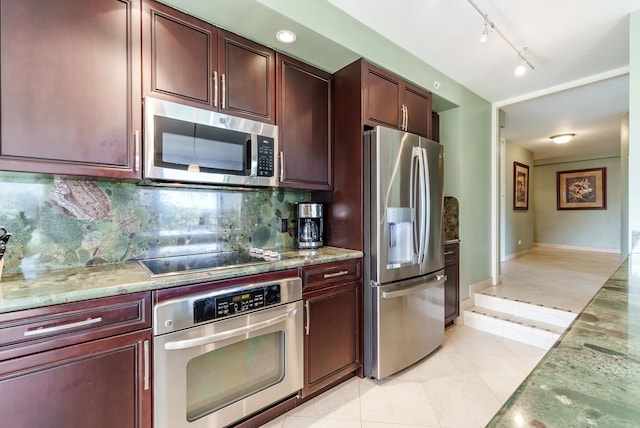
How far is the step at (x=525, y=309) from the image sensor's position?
2721 mm

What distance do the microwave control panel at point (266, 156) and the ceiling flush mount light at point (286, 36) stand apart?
642 mm

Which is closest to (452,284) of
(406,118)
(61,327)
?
(406,118)

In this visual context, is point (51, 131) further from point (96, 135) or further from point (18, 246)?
point (18, 246)

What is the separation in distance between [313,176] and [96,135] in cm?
132

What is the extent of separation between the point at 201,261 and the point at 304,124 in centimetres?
121

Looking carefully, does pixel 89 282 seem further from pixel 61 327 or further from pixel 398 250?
pixel 398 250

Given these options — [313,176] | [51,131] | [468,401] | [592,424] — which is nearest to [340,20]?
[313,176]

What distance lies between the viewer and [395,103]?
234cm

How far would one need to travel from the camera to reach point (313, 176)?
2.20 meters

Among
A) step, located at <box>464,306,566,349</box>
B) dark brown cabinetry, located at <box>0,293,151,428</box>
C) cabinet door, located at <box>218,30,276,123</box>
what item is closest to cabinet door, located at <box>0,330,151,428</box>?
dark brown cabinetry, located at <box>0,293,151,428</box>

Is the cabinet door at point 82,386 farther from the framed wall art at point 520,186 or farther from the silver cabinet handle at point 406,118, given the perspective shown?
the framed wall art at point 520,186

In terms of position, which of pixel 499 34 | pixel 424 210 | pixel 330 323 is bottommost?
pixel 330 323

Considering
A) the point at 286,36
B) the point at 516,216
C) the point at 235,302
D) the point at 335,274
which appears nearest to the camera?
the point at 235,302

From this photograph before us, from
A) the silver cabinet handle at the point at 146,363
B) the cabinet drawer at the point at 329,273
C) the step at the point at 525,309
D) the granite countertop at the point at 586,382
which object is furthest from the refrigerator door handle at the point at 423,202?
the silver cabinet handle at the point at 146,363
